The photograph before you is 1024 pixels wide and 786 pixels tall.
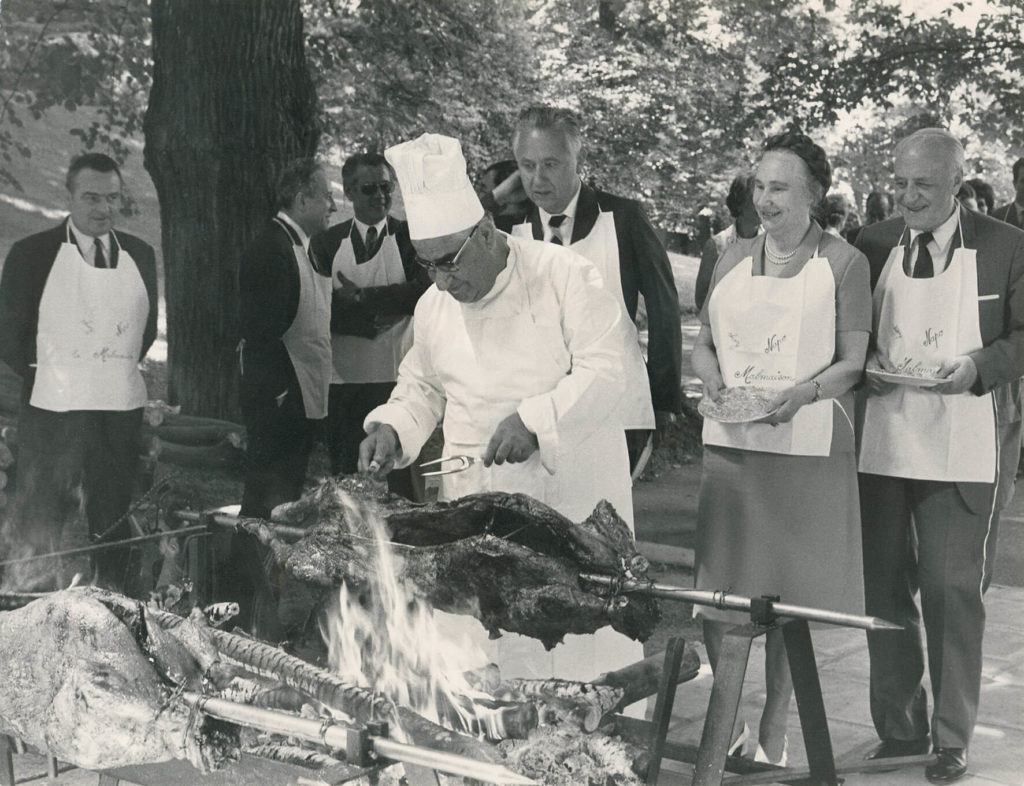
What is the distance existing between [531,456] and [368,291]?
1611mm

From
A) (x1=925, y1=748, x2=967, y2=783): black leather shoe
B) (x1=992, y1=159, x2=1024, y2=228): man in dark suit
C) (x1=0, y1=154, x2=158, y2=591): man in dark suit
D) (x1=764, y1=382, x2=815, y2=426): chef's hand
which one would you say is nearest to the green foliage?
(x1=0, y1=154, x2=158, y2=591): man in dark suit

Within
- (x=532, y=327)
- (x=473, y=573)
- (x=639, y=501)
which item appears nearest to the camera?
(x=473, y=573)

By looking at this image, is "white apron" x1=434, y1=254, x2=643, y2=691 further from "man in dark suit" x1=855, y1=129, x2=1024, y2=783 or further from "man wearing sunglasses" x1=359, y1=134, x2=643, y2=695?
"man in dark suit" x1=855, y1=129, x2=1024, y2=783

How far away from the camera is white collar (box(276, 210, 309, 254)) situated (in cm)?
481

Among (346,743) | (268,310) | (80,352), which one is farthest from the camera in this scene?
(268,310)

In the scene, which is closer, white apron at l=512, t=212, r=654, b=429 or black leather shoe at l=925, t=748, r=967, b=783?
black leather shoe at l=925, t=748, r=967, b=783

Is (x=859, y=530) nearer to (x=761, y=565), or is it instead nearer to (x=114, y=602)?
(x=761, y=565)

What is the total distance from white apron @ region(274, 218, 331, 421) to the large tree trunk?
29 cm

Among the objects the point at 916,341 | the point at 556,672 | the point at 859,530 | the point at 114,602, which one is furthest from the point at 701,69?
the point at 114,602

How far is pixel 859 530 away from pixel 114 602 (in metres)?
2.06

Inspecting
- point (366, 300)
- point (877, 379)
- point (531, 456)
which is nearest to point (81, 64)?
point (366, 300)

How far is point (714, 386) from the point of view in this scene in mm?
3627

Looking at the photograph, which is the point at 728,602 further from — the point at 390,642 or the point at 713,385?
the point at 713,385

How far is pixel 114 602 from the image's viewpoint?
304 cm
